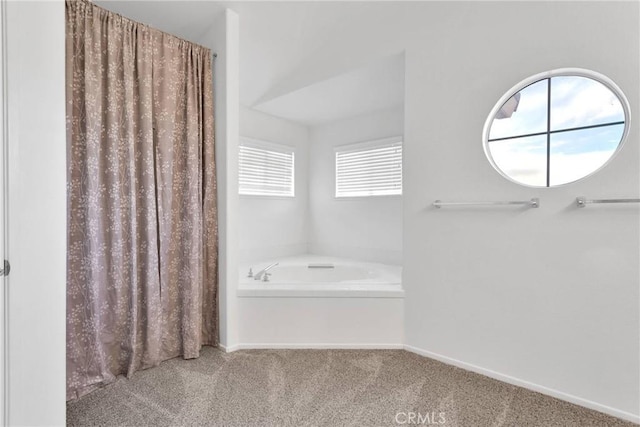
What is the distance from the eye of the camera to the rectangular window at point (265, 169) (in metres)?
3.42

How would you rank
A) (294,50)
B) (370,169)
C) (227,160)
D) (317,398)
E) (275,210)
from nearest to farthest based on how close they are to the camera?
(317,398) < (227,160) < (294,50) < (370,169) < (275,210)

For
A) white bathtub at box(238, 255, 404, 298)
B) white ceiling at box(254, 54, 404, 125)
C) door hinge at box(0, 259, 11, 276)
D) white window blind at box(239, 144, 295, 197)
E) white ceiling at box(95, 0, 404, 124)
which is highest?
white ceiling at box(95, 0, 404, 124)

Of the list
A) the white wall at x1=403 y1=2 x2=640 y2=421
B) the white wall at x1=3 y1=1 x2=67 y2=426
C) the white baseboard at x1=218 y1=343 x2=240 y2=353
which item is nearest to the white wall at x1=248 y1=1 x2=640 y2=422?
the white wall at x1=403 y1=2 x2=640 y2=421

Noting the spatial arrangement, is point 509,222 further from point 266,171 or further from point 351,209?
point 266,171

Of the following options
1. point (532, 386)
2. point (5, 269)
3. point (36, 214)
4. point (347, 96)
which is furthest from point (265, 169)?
point (532, 386)

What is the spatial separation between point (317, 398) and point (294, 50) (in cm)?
245

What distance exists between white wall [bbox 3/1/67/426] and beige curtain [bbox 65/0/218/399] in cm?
63

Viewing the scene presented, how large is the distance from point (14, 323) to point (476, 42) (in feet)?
8.29

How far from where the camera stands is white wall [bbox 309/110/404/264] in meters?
3.32

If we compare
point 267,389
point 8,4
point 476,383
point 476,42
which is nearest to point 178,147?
point 8,4

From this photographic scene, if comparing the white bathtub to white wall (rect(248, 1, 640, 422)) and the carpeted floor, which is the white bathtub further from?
the carpeted floor

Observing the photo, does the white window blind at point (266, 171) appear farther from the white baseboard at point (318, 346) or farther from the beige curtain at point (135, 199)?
the white baseboard at point (318, 346)

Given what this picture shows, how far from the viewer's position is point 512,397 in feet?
5.73

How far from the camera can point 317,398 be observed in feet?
5.66
